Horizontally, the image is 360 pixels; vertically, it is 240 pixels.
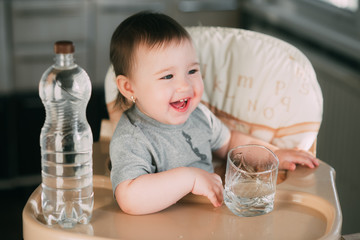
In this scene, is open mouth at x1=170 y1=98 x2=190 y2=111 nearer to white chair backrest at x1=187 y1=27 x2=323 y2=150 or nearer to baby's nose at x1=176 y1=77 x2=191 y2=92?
baby's nose at x1=176 y1=77 x2=191 y2=92

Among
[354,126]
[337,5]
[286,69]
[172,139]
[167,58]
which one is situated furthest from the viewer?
[337,5]

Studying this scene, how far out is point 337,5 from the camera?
2.56m

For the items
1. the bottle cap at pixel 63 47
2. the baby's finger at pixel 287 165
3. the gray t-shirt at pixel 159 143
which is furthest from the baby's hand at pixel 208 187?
the bottle cap at pixel 63 47

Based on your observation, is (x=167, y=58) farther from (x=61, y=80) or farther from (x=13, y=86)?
(x=13, y=86)

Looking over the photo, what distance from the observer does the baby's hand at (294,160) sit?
1.28 m

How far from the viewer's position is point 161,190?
41.6 inches

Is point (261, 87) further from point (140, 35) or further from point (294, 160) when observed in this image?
point (140, 35)

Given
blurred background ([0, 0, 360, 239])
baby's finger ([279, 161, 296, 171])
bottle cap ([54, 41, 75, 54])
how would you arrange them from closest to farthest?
1. bottle cap ([54, 41, 75, 54])
2. baby's finger ([279, 161, 296, 171])
3. blurred background ([0, 0, 360, 239])

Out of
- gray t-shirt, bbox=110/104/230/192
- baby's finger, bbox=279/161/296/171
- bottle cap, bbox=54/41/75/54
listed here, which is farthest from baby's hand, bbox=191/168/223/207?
bottle cap, bbox=54/41/75/54

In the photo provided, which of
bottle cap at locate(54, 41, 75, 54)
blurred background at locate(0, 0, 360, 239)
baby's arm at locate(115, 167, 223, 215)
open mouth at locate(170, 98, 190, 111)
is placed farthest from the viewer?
blurred background at locate(0, 0, 360, 239)

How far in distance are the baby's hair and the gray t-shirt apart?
0.13 metres

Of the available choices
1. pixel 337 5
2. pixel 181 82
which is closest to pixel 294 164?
pixel 181 82

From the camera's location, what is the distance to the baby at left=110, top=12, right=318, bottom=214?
42.0 inches

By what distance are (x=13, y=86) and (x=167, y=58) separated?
215 cm
